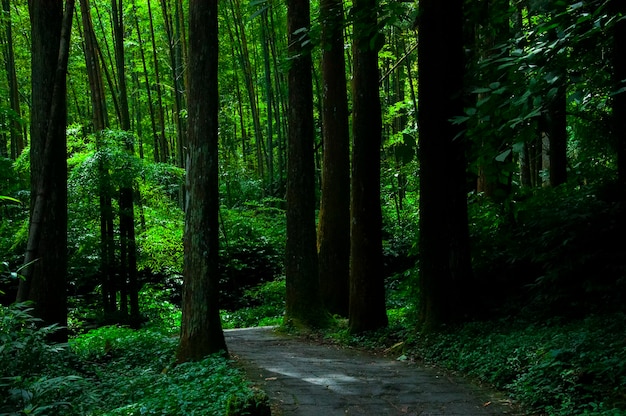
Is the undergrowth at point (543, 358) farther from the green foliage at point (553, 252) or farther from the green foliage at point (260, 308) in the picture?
the green foliage at point (260, 308)

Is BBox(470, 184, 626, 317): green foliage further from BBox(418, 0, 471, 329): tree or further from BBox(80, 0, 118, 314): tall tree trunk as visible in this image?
BBox(80, 0, 118, 314): tall tree trunk

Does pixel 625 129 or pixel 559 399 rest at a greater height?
pixel 625 129

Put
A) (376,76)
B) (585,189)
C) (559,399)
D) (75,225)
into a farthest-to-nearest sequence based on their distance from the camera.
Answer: (75,225) → (376,76) → (585,189) → (559,399)

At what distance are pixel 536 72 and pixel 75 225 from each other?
11.3m

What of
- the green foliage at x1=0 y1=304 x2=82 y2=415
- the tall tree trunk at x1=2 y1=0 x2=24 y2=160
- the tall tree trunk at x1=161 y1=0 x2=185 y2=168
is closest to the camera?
the green foliage at x1=0 y1=304 x2=82 y2=415

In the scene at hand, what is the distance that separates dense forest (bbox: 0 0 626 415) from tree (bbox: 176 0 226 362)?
0.02 m

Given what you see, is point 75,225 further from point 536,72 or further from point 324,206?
point 536,72

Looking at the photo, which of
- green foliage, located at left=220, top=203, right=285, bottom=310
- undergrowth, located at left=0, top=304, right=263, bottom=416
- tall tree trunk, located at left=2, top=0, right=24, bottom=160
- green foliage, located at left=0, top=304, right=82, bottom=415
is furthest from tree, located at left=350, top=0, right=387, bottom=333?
tall tree trunk, located at left=2, top=0, right=24, bottom=160

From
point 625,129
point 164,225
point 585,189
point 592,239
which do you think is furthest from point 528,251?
point 164,225

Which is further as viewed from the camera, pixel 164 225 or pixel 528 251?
pixel 164 225

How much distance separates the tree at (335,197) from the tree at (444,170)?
13.2 ft

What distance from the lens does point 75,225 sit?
40.3 feet

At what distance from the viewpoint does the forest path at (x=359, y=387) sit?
4.48m

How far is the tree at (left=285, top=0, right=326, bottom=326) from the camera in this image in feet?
33.4
